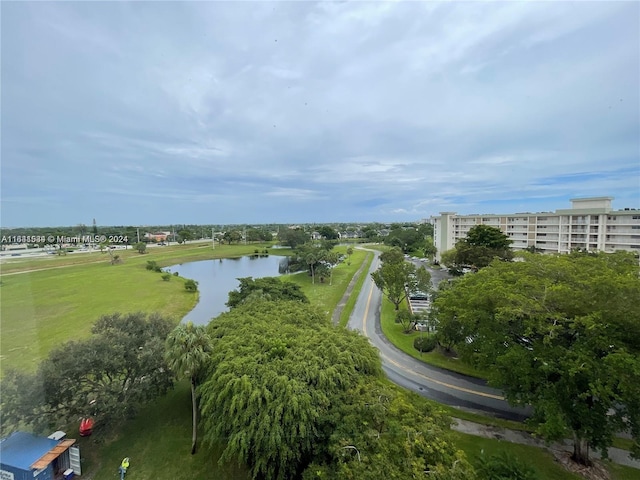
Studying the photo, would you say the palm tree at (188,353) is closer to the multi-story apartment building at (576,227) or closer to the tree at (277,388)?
the tree at (277,388)

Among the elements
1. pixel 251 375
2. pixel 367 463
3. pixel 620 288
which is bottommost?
pixel 367 463

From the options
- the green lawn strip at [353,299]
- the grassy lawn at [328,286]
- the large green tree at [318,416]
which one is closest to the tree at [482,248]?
the green lawn strip at [353,299]

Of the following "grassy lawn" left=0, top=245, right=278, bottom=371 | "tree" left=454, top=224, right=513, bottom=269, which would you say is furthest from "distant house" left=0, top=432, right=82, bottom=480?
"tree" left=454, top=224, right=513, bottom=269

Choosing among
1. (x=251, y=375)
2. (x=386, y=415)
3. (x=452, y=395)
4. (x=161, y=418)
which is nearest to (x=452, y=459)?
(x=386, y=415)

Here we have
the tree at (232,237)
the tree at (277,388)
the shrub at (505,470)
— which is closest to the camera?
the shrub at (505,470)

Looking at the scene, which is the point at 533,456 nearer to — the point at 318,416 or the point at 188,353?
the point at 318,416

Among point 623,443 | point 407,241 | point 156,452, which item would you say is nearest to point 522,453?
point 623,443

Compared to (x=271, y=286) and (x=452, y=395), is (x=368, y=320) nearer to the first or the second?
(x=271, y=286)

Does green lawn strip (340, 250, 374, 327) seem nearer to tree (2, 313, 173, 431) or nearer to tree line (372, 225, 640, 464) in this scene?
tree line (372, 225, 640, 464)
